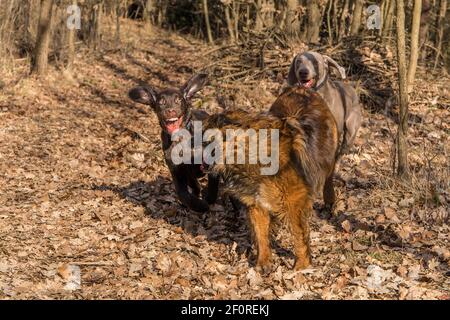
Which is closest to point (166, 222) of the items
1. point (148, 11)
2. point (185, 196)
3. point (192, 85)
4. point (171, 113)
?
point (185, 196)

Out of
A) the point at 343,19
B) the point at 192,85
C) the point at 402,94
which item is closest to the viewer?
the point at 192,85

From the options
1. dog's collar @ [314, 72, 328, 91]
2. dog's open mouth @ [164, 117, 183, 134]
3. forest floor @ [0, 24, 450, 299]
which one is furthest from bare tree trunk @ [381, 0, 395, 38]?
dog's open mouth @ [164, 117, 183, 134]

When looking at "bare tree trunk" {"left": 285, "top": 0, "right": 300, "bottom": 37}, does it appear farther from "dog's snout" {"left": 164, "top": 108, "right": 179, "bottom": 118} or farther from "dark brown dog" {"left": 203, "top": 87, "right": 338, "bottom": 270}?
"dark brown dog" {"left": 203, "top": 87, "right": 338, "bottom": 270}

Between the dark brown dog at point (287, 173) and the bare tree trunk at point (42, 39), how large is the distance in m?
8.21

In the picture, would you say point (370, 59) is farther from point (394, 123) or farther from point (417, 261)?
A: point (417, 261)

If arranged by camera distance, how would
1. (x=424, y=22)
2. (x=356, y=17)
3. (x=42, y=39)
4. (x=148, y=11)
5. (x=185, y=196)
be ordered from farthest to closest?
(x=148, y=11) < (x=424, y=22) < (x=42, y=39) < (x=356, y=17) < (x=185, y=196)

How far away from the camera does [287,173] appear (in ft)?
17.1

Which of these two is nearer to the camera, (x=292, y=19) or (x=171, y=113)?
(x=171, y=113)

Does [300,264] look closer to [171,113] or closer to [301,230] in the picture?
[301,230]

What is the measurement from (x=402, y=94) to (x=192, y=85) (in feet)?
8.16

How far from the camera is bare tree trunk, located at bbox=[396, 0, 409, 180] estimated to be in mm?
7207

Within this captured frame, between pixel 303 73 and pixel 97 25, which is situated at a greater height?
pixel 97 25

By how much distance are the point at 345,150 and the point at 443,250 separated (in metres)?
2.60

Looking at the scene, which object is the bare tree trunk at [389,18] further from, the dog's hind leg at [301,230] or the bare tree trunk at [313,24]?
the dog's hind leg at [301,230]
